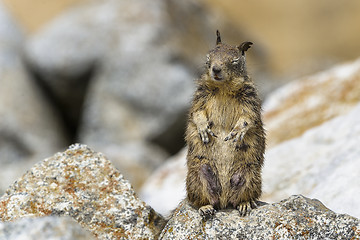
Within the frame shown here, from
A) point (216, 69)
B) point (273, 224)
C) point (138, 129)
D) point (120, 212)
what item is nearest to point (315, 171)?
point (216, 69)

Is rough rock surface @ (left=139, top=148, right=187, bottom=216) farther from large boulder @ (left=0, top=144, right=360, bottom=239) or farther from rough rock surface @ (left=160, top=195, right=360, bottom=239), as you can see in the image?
rough rock surface @ (left=160, top=195, right=360, bottom=239)

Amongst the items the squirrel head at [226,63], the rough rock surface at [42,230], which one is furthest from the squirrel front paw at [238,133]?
the rough rock surface at [42,230]

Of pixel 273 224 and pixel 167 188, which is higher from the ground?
pixel 167 188

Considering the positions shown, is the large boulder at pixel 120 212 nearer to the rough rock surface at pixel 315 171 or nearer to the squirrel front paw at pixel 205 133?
the squirrel front paw at pixel 205 133

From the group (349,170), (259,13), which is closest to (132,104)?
(349,170)

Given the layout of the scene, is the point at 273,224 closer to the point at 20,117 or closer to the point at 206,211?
A: the point at 206,211
